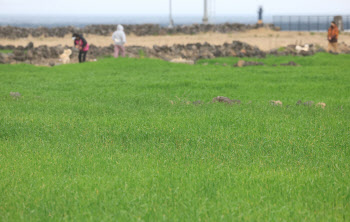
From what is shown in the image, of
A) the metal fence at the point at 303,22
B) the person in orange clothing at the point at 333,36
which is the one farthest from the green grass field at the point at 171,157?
the metal fence at the point at 303,22

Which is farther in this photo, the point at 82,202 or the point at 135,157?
the point at 135,157

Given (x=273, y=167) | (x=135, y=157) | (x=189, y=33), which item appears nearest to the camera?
(x=273, y=167)

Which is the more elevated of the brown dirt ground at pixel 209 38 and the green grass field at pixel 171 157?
the brown dirt ground at pixel 209 38

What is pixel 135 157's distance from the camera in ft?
21.7

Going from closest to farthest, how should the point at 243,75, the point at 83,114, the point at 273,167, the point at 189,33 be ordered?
the point at 273,167 → the point at 83,114 → the point at 243,75 → the point at 189,33

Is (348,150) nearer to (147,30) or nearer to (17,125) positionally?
(17,125)

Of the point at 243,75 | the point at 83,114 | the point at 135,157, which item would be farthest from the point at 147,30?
the point at 135,157

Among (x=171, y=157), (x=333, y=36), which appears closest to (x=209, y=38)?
(x=333, y=36)

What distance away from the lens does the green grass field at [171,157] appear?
485cm

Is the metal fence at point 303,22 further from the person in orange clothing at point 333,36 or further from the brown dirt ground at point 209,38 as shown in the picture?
the person in orange clothing at point 333,36

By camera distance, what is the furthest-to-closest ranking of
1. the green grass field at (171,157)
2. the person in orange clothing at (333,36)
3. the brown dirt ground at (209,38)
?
1. the brown dirt ground at (209,38)
2. the person in orange clothing at (333,36)
3. the green grass field at (171,157)

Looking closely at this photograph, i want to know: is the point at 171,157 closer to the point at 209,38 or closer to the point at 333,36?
the point at 333,36

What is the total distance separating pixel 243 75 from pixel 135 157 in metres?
10.8

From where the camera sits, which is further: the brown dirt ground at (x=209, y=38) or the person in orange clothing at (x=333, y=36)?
the brown dirt ground at (x=209, y=38)
